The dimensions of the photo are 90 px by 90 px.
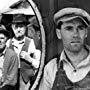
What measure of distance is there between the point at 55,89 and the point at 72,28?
316 millimetres

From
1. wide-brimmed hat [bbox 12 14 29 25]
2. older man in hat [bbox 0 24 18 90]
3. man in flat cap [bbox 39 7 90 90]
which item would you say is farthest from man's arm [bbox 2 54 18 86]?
man in flat cap [bbox 39 7 90 90]

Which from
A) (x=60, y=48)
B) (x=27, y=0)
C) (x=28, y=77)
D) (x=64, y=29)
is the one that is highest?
(x=27, y=0)

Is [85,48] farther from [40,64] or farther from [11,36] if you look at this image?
[11,36]

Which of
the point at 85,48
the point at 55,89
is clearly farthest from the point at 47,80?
the point at 85,48

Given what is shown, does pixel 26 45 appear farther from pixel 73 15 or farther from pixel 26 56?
pixel 73 15

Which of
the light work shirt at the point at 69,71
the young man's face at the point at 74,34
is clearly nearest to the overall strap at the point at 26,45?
the light work shirt at the point at 69,71

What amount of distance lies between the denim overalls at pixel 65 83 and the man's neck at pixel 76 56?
58mm

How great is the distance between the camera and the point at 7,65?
2.12 meters

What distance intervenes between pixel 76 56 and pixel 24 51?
0.44 m

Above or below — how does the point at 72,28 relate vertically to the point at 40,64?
above

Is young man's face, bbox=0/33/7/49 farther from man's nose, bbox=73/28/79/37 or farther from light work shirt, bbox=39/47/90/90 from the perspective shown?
man's nose, bbox=73/28/79/37

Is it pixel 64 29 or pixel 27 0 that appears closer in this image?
pixel 64 29

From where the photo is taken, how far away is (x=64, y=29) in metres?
1.76

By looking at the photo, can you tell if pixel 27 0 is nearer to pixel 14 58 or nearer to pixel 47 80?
pixel 14 58
